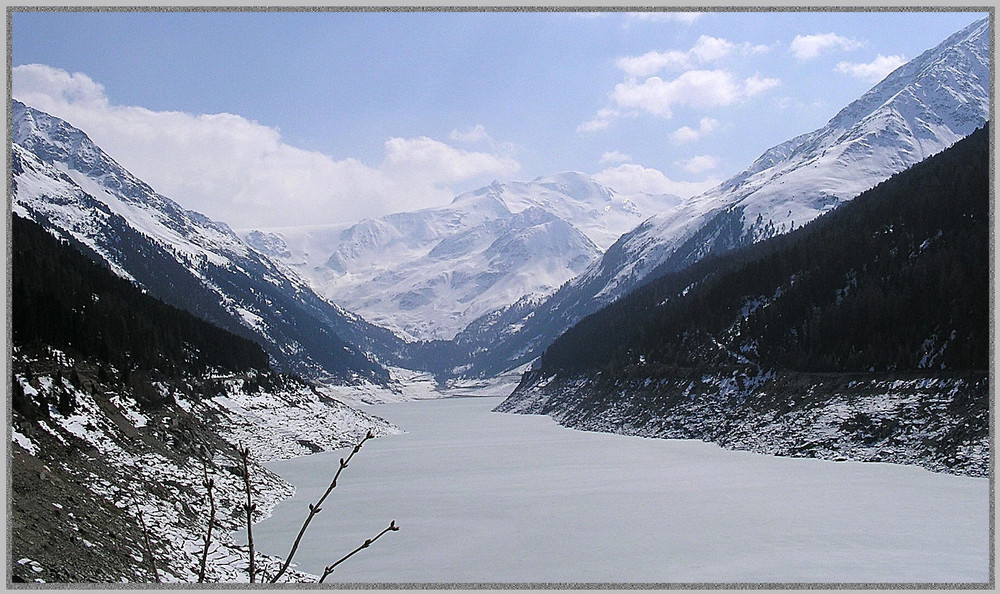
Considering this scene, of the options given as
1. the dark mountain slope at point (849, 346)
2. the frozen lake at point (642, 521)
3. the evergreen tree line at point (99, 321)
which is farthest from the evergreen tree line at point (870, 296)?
the evergreen tree line at point (99, 321)

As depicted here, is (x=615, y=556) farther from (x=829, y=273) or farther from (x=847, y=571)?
(x=829, y=273)

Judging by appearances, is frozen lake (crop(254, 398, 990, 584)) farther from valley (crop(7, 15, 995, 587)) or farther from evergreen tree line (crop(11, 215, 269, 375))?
evergreen tree line (crop(11, 215, 269, 375))

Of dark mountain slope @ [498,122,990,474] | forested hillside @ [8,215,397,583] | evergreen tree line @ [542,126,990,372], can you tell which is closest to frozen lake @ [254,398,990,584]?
forested hillside @ [8,215,397,583]

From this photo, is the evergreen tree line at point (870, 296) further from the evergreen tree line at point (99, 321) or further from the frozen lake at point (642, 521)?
the evergreen tree line at point (99, 321)

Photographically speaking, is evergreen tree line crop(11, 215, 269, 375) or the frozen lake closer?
the frozen lake

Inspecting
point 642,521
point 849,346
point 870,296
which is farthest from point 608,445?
point 642,521
